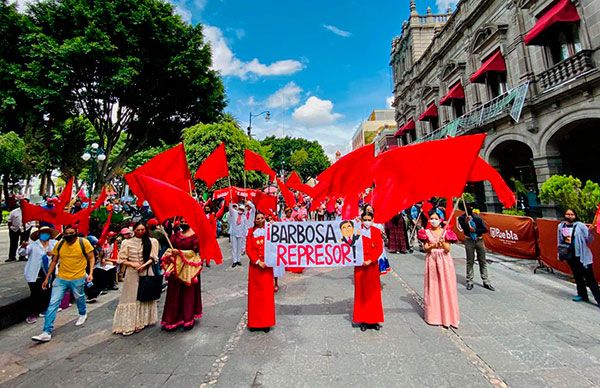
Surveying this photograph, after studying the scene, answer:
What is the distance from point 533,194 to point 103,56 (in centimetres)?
2170

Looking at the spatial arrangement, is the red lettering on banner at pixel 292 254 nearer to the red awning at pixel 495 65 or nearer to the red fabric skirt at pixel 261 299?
the red fabric skirt at pixel 261 299

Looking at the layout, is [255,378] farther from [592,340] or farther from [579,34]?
[579,34]

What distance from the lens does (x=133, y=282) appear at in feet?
14.9

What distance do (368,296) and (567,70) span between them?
41.7ft

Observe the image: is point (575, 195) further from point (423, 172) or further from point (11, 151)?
point (11, 151)

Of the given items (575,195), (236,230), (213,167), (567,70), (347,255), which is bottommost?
(347,255)

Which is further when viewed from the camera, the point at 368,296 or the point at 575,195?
the point at 575,195

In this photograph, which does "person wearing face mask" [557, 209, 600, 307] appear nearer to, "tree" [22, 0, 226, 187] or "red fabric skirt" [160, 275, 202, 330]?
"red fabric skirt" [160, 275, 202, 330]

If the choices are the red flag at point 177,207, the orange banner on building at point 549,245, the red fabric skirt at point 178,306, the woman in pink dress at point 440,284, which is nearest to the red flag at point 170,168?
the red flag at point 177,207

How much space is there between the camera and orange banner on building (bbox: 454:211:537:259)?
8211 millimetres

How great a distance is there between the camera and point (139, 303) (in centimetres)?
460

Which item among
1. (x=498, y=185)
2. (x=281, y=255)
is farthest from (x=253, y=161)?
(x=498, y=185)

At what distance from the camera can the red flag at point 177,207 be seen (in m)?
3.87

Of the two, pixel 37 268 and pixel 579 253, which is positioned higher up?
pixel 37 268
